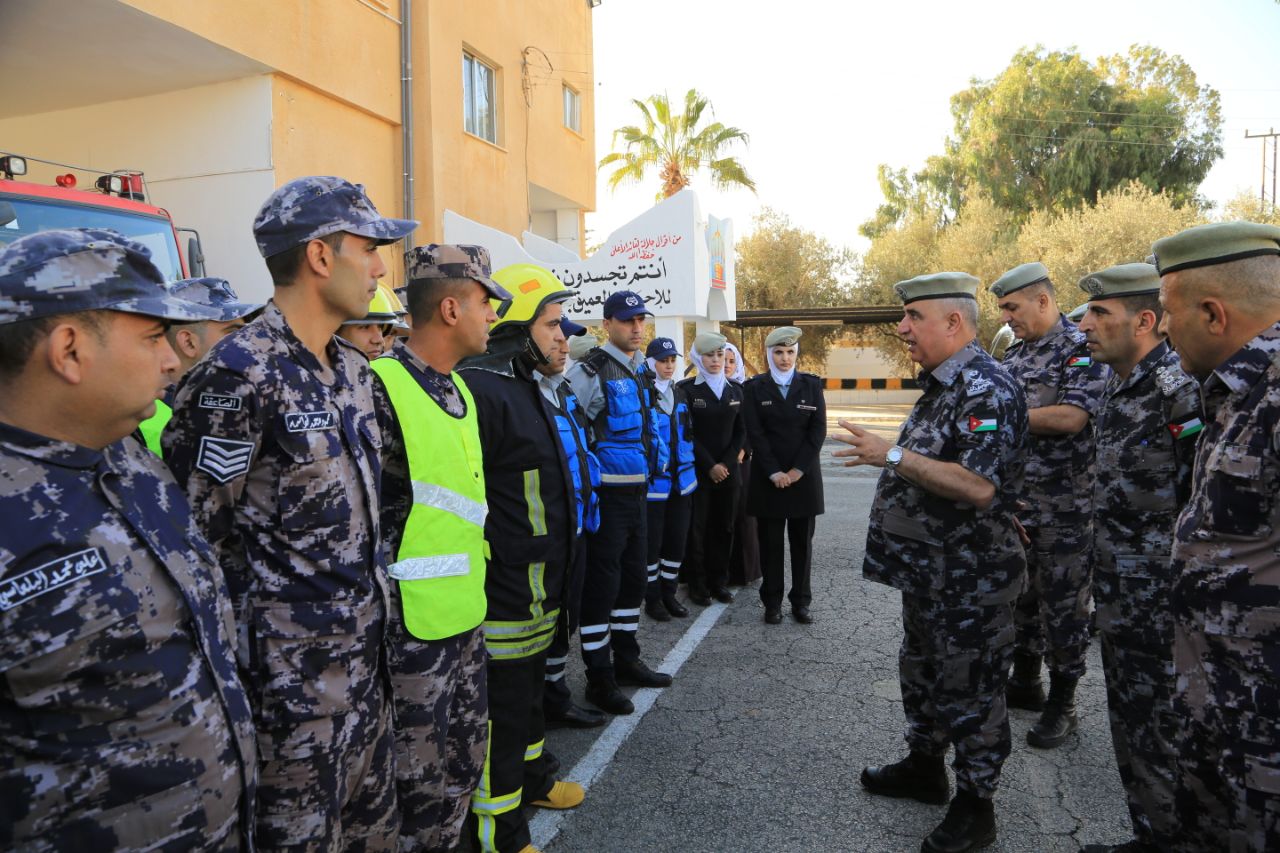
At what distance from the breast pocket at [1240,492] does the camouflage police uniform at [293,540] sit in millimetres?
2192

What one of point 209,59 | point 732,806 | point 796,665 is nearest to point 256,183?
point 209,59

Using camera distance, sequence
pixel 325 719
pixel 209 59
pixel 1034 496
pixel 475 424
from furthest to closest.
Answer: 1. pixel 209 59
2. pixel 1034 496
3. pixel 475 424
4. pixel 325 719

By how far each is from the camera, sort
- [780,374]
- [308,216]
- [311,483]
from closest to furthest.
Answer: [311,483] → [308,216] → [780,374]

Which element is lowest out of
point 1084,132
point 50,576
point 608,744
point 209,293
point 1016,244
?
point 608,744

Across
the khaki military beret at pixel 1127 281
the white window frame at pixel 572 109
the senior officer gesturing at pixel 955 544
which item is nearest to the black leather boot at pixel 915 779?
the senior officer gesturing at pixel 955 544

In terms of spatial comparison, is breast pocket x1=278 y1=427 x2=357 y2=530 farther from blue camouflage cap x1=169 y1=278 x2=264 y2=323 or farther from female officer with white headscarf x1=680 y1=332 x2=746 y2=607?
female officer with white headscarf x1=680 y1=332 x2=746 y2=607

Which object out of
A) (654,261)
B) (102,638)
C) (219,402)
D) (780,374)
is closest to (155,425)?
(219,402)

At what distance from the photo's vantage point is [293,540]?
1917 millimetres

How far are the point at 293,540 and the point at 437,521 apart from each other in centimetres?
54

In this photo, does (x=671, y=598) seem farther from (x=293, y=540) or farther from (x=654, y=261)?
(x=654, y=261)

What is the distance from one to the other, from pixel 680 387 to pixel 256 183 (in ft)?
20.2

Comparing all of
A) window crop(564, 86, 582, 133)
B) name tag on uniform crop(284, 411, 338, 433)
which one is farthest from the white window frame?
name tag on uniform crop(284, 411, 338, 433)

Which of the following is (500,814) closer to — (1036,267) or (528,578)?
(528,578)

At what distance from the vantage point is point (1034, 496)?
170 inches
